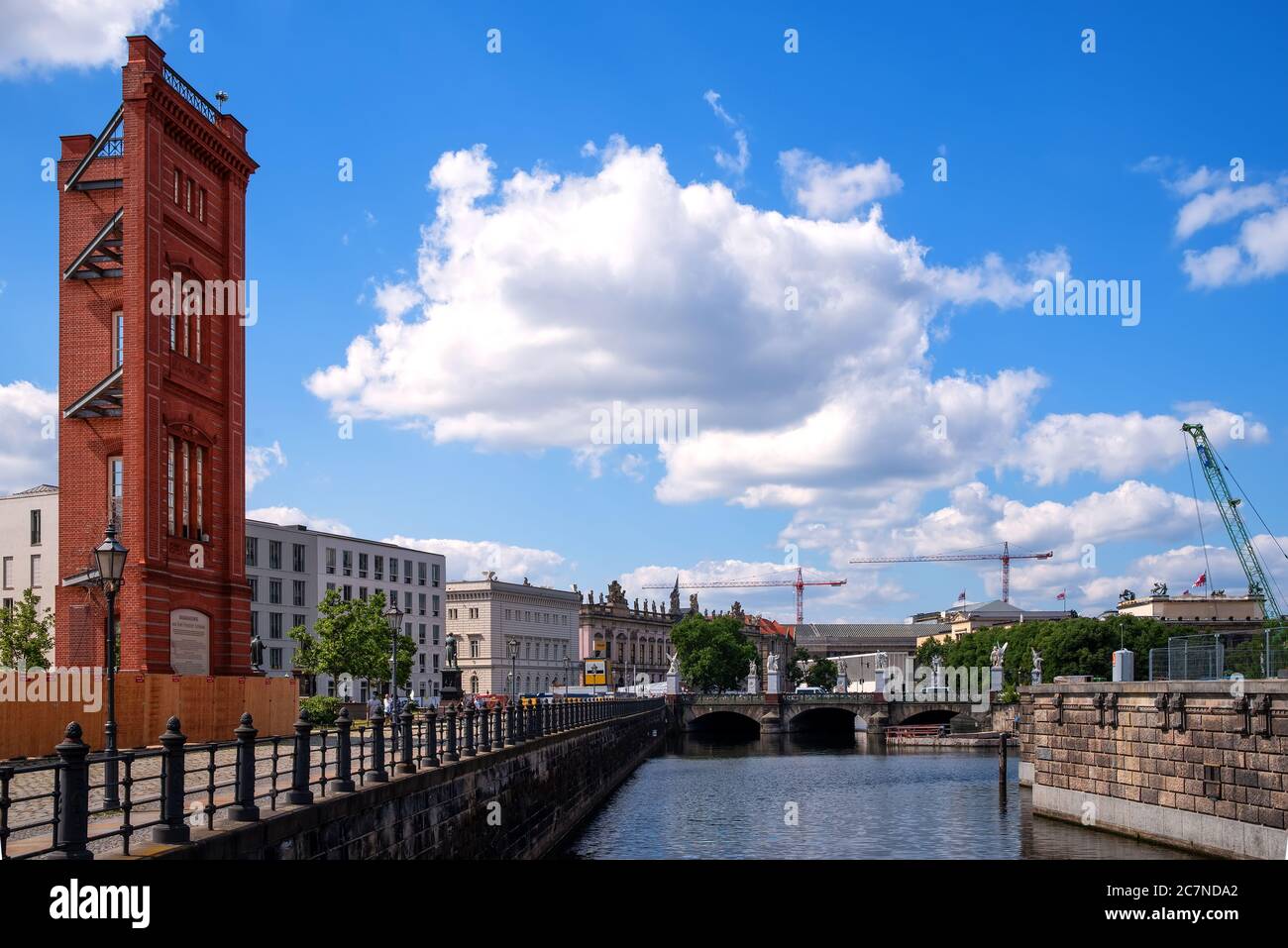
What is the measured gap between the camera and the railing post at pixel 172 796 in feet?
44.3

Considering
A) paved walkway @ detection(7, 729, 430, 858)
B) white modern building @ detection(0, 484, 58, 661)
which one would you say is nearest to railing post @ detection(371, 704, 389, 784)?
paved walkway @ detection(7, 729, 430, 858)

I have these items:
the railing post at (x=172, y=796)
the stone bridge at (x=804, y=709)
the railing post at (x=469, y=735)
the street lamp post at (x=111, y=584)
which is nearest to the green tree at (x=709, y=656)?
the stone bridge at (x=804, y=709)

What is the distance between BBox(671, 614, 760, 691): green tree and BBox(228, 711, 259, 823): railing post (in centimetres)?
15900

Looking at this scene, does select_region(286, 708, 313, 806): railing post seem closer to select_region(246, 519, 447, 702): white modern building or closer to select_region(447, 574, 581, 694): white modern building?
select_region(246, 519, 447, 702): white modern building

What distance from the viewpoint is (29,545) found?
3179 inches

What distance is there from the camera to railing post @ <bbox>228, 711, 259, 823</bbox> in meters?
15.4

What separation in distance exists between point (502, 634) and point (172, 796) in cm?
15181

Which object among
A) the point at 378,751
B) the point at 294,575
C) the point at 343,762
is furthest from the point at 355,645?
the point at 343,762

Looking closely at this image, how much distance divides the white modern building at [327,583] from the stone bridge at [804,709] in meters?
25.5

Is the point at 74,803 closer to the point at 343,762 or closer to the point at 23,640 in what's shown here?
the point at 343,762

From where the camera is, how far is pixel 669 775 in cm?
7325
